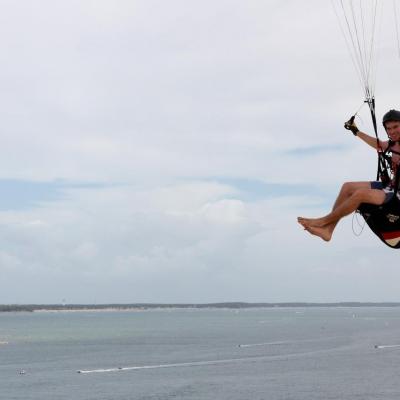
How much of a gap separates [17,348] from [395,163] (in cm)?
17318

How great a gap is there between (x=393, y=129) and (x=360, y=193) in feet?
3.43

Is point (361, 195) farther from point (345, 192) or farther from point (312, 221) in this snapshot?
point (312, 221)

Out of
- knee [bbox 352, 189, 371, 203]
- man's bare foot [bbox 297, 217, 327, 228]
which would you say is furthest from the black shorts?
man's bare foot [bbox 297, 217, 327, 228]

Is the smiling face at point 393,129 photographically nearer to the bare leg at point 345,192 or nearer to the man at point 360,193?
the man at point 360,193

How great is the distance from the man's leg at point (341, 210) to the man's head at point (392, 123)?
2.95 feet

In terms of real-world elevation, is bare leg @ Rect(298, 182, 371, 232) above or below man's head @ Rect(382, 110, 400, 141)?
A: below

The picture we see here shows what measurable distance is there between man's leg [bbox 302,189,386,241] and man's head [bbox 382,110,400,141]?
35.4 inches

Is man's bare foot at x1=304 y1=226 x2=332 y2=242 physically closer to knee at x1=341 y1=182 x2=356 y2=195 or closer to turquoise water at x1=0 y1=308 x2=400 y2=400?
knee at x1=341 y1=182 x2=356 y2=195

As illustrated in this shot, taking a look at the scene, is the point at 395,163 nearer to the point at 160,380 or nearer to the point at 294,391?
the point at 294,391

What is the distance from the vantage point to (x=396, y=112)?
1098 cm

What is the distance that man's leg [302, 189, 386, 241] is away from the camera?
37.2ft

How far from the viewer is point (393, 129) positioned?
11.1m

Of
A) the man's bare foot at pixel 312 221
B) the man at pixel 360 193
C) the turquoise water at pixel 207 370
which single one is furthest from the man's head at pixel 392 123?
the turquoise water at pixel 207 370

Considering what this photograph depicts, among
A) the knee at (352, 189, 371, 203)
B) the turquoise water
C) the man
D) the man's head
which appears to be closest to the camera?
the man's head
